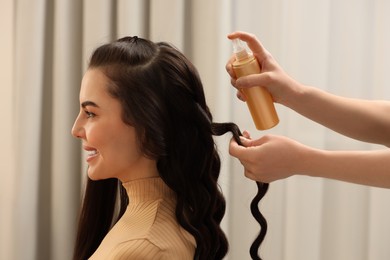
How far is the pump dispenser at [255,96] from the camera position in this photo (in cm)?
106

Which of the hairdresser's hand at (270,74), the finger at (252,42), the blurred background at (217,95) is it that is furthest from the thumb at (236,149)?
the blurred background at (217,95)

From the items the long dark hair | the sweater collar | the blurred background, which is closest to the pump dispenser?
the long dark hair

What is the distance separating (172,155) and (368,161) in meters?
0.41

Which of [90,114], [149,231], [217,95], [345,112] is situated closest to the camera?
[149,231]

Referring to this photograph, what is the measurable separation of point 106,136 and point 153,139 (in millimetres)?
100

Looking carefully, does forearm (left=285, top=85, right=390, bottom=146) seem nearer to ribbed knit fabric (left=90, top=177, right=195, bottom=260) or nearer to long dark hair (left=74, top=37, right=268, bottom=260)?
long dark hair (left=74, top=37, right=268, bottom=260)

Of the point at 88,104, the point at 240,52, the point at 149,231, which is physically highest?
the point at 240,52

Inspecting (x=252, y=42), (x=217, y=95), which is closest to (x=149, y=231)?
(x=252, y=42)

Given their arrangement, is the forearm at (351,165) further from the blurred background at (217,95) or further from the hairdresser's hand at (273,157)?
the blurred background at (217,95)

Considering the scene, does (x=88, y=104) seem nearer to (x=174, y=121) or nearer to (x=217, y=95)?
(x=174, y=121)

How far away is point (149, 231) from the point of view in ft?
3.40

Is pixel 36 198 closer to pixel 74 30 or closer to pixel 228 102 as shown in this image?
pixel 74 30

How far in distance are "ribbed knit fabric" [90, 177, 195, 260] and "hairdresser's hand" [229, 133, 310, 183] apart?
189mm

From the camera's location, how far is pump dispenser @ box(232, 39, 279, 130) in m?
1.06
